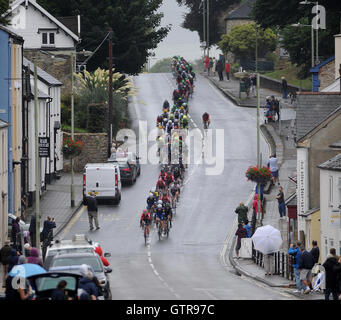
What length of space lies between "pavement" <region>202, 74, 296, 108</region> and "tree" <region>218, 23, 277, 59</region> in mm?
5222

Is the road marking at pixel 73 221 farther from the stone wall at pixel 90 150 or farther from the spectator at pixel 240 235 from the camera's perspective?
the stone wall at pixel 90 150

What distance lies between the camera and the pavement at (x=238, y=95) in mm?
88750

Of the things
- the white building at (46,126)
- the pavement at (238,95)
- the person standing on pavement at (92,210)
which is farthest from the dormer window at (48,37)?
the person standing on pavement at (92,210)

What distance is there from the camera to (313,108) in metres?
49.3

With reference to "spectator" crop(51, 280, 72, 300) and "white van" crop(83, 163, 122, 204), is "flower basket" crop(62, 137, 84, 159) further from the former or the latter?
"spectator" crop(51, 280, 72, 300)

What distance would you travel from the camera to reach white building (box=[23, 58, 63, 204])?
56969mm

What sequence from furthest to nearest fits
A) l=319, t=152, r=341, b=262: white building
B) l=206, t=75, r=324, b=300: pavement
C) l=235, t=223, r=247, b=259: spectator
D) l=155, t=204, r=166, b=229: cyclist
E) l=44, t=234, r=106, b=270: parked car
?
l=155, t=204, r=166, b=229: cyclist → l=235, t=223, r=247, b=259: spectator → l=319, t=152, r=341, b=262: white building → l=206, t=75, r=324, b=300: pavement → l=44, t=234, r=106, b=270: parked car

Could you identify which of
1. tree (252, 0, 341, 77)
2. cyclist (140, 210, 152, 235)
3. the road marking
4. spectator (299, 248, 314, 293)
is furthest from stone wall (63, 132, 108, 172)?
spectator (299, 248, 314, 293)

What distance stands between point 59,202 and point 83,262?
26.3 metres

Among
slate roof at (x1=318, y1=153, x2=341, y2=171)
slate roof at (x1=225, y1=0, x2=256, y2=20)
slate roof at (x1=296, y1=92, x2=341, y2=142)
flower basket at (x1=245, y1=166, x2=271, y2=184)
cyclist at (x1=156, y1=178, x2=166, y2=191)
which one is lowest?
cyclist at (x1=156, y1=178, x2=166, y2=191)

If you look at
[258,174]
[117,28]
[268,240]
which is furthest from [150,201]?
[117,28]

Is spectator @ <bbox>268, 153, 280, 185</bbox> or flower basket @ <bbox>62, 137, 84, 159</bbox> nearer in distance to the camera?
flower basket @ <bbox>62, 137, 84, 159</bbox>

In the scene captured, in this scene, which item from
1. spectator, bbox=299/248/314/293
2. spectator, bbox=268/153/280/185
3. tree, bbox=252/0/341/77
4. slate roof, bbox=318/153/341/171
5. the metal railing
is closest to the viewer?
spectator, bbox=299/248/314/293
